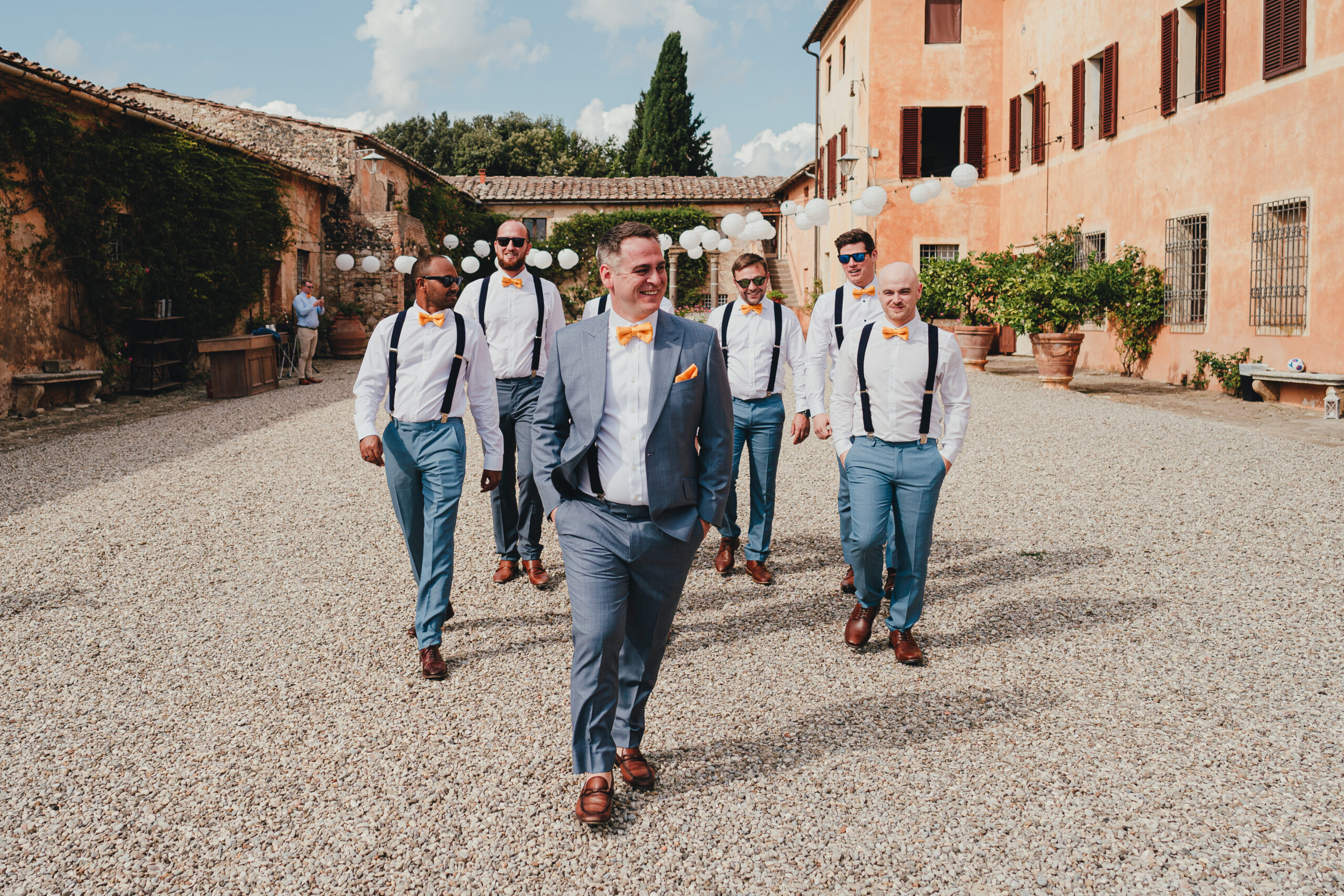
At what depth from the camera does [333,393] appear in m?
15.2

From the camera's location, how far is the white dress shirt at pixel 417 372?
4121 millimetres

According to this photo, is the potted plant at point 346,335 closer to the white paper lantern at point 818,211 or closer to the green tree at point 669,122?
the white paper lantern at point 818,211

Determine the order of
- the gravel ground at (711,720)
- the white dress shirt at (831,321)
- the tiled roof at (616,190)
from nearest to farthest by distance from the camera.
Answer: the gravel ground at (711,720)
the white dress shirt at (831,321)
the tiled roof at (616,190)

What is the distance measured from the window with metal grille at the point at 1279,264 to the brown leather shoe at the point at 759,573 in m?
10.3

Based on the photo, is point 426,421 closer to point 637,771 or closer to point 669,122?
point 637,771

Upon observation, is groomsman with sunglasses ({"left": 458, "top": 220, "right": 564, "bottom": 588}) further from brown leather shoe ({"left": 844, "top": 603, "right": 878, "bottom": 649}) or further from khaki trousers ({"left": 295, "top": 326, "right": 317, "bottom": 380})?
khaki trousers ({"left": 295, "top": 326, "right": 317, "bottom": 380})

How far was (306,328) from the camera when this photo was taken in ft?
56.0

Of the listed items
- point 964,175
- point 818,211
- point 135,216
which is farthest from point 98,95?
point 964,175

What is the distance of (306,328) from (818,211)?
9.02 meters

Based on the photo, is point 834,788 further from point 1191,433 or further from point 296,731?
point 1191,433

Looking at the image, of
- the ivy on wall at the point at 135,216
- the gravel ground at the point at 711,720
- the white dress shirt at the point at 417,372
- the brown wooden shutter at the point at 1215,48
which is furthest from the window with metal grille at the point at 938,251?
the white dress shirt at the point at 417,372

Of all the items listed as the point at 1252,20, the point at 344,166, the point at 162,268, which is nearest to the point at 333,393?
the point at 162,268

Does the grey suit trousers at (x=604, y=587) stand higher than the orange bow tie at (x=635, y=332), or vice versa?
the orange bow tie at (x=635, y=332)

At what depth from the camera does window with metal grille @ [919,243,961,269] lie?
22.4m
